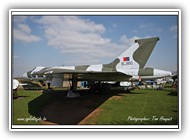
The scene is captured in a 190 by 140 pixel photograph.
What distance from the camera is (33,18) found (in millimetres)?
3309

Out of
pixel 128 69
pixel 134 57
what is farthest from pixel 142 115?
pixel 134 57

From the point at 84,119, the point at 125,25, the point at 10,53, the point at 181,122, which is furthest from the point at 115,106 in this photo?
the point at 10,53

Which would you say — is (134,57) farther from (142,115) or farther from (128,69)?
(142,115)

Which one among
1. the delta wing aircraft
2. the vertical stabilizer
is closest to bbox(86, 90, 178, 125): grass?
the delta wing aircraft

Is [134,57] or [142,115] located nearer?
[142,115]

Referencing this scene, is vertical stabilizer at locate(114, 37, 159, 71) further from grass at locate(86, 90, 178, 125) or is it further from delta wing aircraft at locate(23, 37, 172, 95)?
grass at locate(86, 90, 178, 125)

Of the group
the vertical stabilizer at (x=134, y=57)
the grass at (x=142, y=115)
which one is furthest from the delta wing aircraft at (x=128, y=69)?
the grass at (x=142, y=115)

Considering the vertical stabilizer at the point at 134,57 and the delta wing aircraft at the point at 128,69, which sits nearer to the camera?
the delta wing aircraft at the point at 128,69

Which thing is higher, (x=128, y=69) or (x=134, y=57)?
(x=134, y=57)

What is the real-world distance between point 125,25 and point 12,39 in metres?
2.18

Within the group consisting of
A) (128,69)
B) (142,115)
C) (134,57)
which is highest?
(134,57)

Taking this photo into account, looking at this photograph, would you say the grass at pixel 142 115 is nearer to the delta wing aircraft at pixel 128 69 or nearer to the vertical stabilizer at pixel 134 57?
the delta wing aircraft at pixel 128 69

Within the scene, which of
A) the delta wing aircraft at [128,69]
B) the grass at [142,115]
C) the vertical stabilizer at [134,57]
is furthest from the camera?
the vertical stabilizer at [134,57]
